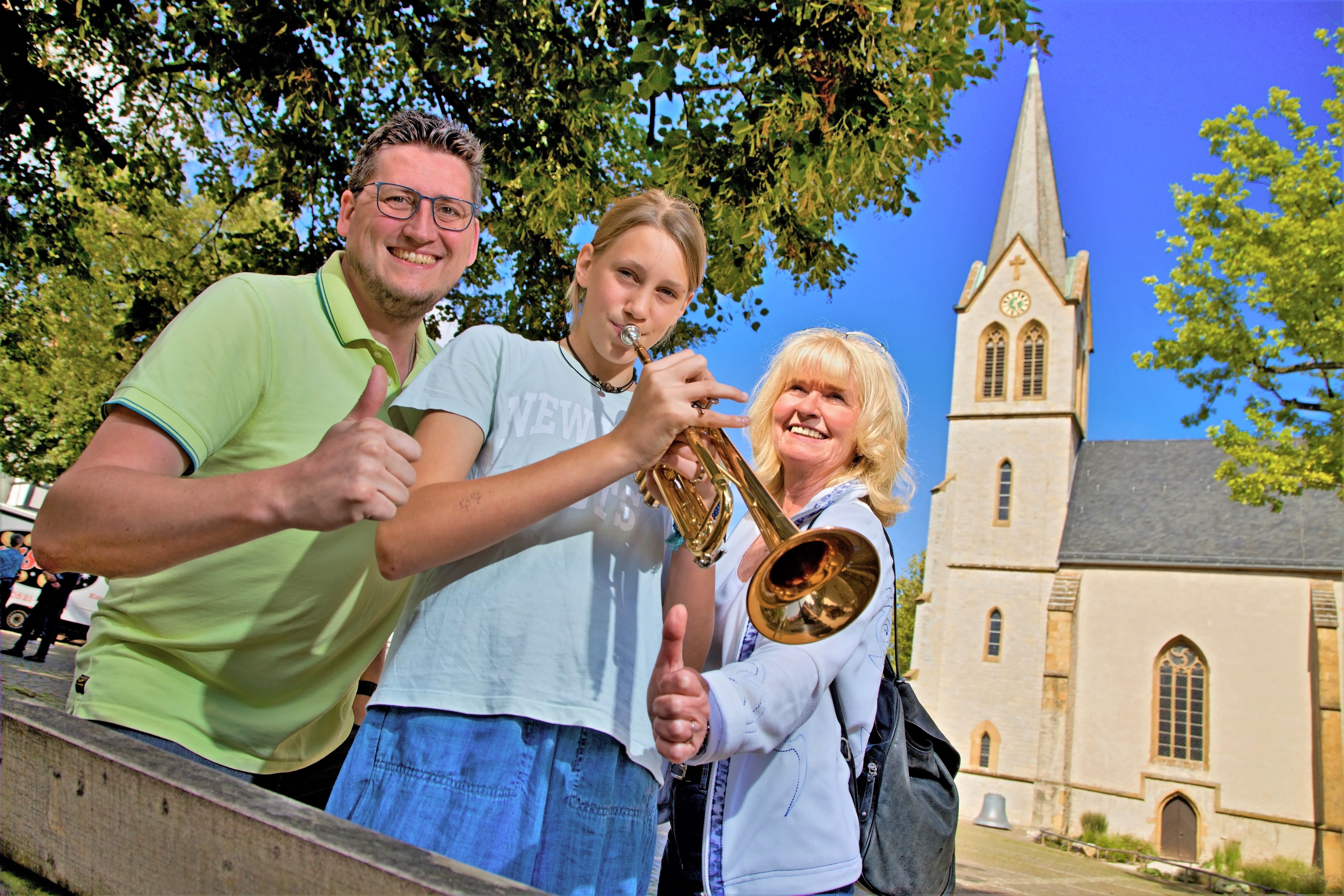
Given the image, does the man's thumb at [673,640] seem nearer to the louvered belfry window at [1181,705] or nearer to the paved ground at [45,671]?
the paved ground at [45,671]

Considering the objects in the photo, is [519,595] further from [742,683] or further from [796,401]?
[796,401]

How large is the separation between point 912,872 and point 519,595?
4.10 ft

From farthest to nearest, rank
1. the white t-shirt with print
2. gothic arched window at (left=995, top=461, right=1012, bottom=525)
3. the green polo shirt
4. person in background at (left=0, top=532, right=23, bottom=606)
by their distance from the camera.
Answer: gothic arched window at (left=995, top=461, right=1012, bottom=525) < person in background at (left=0, top=532, right=23, bottom=606) < the green polo shirt < the white t-shirt with print

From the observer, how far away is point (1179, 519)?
1345 inches

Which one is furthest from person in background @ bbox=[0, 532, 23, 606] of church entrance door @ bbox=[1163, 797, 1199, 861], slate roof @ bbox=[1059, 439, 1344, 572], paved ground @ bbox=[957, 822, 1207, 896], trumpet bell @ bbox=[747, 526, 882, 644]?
church entrance door @ bbox=[1163, 797, 1199, 861]

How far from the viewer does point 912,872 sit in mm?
2150

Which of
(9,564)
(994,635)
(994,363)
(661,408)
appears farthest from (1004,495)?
(661,408)

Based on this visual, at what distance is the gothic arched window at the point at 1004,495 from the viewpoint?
Result: 3559 centimetres

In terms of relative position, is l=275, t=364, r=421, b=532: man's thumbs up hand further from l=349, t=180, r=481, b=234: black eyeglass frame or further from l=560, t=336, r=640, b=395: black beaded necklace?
l=349, t=180, r=481, b=234: black eyeglass frame

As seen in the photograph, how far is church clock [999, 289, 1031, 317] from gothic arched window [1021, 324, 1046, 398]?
2.69ft

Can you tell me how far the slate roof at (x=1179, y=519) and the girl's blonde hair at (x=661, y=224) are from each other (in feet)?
111

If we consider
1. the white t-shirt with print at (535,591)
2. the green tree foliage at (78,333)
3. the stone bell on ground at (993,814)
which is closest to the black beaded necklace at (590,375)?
the white t-shirt with print at (535,591)

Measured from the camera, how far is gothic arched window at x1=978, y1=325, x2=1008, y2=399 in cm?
3766

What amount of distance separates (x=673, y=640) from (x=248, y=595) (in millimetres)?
832
